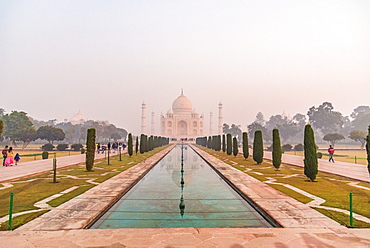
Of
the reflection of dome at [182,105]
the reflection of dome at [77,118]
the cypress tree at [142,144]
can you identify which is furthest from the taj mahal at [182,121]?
the cypress tree at [142,144]

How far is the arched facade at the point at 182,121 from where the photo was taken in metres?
81.1

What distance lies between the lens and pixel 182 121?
269 ft

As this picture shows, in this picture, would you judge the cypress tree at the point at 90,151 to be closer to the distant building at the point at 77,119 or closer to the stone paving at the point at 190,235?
the stone paving at the point at 190,235

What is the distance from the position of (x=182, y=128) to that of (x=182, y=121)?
3.32 meters

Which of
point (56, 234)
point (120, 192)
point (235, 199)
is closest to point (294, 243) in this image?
point (235, 199)

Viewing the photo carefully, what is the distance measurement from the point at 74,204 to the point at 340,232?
4994 mm

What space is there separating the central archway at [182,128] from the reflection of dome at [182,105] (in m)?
4.24

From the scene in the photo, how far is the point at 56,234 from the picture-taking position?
12.7ft

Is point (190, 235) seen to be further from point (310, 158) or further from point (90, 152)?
point (90, 152)

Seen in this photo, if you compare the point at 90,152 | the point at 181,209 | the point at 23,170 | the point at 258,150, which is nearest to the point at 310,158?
the point at 258,150

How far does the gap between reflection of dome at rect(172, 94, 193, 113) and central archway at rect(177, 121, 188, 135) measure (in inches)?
167

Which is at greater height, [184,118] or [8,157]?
[184,118]

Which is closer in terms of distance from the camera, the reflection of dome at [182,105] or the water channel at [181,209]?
the water channel at [181,209]

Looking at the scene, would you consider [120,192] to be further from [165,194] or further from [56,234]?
[56,234]
